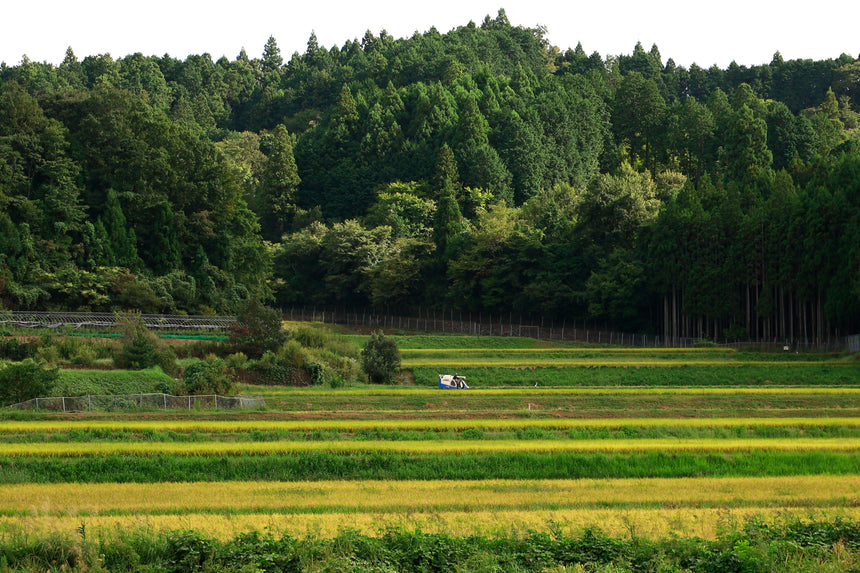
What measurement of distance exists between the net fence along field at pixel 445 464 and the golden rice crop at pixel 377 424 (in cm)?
9

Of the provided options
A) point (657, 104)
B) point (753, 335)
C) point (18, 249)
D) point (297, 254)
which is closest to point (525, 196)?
point (657, 104)

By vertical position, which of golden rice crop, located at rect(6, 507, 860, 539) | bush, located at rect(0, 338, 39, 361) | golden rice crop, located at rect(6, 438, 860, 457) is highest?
bush, located at rect(0, 338, 39, 361)

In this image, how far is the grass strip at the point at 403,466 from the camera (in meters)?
23.8

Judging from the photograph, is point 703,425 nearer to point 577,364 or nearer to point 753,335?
point 577,364

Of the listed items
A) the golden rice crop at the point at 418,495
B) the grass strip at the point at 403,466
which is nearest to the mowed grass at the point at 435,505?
the golden rice crop at the point at 418,495

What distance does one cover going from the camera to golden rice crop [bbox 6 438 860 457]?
82.9 ft

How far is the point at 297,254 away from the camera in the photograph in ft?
329

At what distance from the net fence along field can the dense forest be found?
24.7m

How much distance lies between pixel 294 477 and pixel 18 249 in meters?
50.4

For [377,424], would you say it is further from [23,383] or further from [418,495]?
[23,383]

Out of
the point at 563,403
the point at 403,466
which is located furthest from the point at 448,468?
the point at 563,403

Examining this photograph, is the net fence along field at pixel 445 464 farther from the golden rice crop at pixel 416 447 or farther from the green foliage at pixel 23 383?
the green foliage at pixel 23 383

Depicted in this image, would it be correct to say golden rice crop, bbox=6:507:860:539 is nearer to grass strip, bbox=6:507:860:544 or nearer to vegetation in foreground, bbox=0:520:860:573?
grass strip, bbox=6:507:860:544

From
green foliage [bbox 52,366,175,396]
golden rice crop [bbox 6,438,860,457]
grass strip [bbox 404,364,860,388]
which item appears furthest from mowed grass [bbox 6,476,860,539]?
grass strip [bbox 404,364,860,388]
